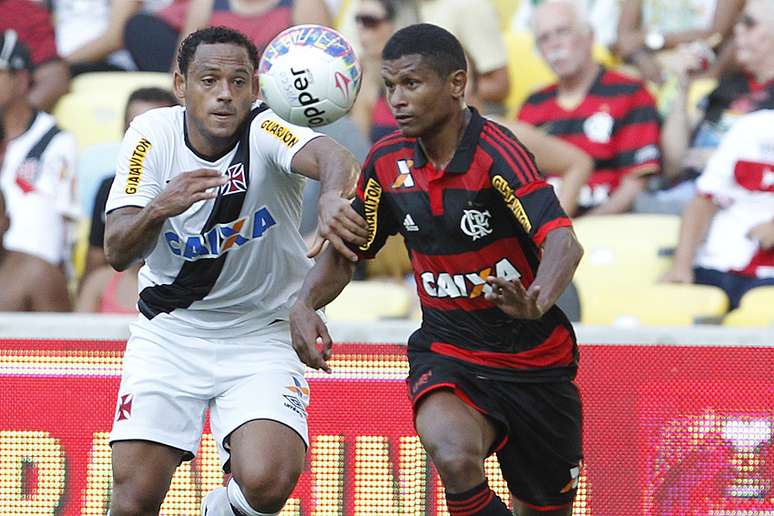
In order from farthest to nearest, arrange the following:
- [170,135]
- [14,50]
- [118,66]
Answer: [118,66], [14,50], [170,135]

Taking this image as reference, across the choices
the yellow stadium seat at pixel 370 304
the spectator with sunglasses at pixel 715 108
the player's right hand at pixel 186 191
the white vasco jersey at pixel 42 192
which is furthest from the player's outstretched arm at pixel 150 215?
the spectator with sunglasses at pixel 715 108

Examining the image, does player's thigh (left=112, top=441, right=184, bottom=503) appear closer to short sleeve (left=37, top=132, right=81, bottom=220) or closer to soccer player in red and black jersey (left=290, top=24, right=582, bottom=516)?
soccer player in red and black jersey (left=290, top=24, right=582, bottom=516)

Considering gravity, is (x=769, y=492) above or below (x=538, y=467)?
below

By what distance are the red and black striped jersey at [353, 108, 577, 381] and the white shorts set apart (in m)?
0.58

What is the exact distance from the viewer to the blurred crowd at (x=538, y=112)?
8.02 metres

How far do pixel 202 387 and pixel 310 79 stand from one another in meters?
1.34

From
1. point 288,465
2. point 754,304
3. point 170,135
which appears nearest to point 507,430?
point 288,465

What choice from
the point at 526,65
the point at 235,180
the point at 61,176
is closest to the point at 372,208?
the point at 235,180

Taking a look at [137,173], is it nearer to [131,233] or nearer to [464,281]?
[131,233]

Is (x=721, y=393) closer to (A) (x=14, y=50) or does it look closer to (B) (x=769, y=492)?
(B) (x=769, y=492)

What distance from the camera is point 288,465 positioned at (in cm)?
516

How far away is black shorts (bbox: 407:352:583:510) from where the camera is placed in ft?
17.0

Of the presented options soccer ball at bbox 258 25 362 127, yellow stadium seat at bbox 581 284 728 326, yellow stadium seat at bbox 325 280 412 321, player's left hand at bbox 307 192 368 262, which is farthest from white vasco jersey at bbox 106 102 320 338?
yellow stadium seat at bbox 581 284 728 326

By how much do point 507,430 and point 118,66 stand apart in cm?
603
